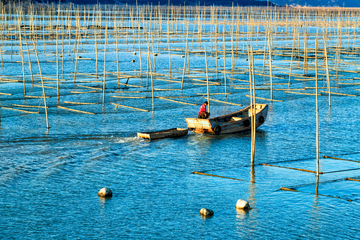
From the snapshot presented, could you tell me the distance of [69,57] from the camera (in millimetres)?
40625

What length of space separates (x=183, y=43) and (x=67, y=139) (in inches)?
1564

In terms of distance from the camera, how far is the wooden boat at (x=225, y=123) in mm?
16953

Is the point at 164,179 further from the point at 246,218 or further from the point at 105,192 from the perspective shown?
the point at 246,218

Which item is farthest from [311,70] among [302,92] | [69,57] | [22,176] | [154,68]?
[22,176]

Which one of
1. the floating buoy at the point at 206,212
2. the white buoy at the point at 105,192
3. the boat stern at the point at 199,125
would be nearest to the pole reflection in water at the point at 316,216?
the floating buoy at the point at 206,212

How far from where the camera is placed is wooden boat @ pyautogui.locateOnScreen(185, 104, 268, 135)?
1695 cm

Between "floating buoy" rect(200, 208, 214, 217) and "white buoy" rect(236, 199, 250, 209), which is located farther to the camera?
"white buoy" rect(236, 199, 250, 209)

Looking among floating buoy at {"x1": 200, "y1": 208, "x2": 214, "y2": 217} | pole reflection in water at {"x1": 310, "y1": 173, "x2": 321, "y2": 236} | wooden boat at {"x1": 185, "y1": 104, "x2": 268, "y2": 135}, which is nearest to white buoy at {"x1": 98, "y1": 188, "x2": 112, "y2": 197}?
floating buoy at {"x1": 200, "y1": 208, "x2": 214, "y2": 217}

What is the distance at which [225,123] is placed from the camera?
17266 millimetres

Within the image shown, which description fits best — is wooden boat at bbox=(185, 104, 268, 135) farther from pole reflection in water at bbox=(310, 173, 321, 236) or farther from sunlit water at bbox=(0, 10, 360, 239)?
pole reflection in water at bbox=(310, 173, 321, 236)

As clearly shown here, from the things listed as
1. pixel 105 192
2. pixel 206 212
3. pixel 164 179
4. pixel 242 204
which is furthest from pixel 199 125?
pixel 206 212

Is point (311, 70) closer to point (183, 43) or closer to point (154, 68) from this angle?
point (154, 68)

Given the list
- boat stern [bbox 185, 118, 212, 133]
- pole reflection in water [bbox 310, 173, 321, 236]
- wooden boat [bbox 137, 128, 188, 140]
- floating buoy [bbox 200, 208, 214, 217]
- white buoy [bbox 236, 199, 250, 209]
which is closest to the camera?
pole reflection in water [bbox 310, 173, 321, 236]

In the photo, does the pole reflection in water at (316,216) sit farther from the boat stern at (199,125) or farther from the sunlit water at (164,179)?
the boat stern at (199,125)
